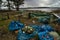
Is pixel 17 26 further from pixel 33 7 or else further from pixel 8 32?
pixel 33 7

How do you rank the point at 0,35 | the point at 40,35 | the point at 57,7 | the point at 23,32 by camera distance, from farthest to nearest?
the point at 57,7 < the point at 0,35 < the point at 23,32 < the point at 40,35

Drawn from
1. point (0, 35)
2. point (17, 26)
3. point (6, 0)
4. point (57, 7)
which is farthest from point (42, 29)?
point (57, 7)

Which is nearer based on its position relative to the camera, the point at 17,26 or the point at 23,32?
the point at 23,32

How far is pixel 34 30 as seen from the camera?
8.37 m

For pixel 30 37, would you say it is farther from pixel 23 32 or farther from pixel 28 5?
pixel 28 5

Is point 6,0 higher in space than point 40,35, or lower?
lower

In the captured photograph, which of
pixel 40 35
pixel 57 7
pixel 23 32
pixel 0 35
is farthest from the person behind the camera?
pixel 57 7

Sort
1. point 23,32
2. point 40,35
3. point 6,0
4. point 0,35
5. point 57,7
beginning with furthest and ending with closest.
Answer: point 57,7 → point 6,0 → point 0,35 → point 23,32 → point 40,35

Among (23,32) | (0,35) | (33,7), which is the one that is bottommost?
(33,7)

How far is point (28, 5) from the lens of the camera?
2850cm

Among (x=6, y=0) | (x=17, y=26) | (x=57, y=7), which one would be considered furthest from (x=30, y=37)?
(x=57, y=7)

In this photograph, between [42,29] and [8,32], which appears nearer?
[42,29]

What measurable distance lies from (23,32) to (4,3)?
18059 millimetres

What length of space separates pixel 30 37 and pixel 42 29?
0.93 m
